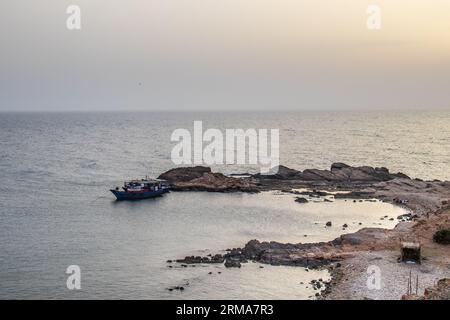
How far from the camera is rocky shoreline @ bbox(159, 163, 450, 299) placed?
40094 millimetres

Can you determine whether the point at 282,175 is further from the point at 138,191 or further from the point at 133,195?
the point at 133,195

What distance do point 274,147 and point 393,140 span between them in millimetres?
47936

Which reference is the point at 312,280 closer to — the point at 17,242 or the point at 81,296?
the point at 81,296

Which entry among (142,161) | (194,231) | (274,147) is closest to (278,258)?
(194,231)

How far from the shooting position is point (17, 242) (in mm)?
47469

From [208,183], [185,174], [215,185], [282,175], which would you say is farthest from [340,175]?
[185,174]

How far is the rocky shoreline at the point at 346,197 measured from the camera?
40.1 meters

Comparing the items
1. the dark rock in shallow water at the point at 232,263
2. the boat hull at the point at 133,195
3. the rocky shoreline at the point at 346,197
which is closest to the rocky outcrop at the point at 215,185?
the rocky shoreline at the point at 346,197

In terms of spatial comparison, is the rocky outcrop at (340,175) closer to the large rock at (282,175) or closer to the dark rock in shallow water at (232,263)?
the large rock at (282,175)

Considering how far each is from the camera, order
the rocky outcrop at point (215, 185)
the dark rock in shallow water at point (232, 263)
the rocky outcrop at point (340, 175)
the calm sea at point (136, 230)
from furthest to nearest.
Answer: the rocky outcrop at point (340, 175), the rocky outcrop at point (215, 185), the dark rock in shallow water at point (232, 263), the calm sea at point (136, 230)

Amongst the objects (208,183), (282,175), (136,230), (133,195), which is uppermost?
(282,175)

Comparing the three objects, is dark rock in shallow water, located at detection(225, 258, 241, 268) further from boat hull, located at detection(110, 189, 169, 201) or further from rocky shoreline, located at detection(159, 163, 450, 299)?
boat hull, located at detection(110, 189, 169, 201)

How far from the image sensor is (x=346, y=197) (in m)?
70.9

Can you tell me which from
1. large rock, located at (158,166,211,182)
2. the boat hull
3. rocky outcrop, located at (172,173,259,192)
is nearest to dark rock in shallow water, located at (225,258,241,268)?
the boat hull
